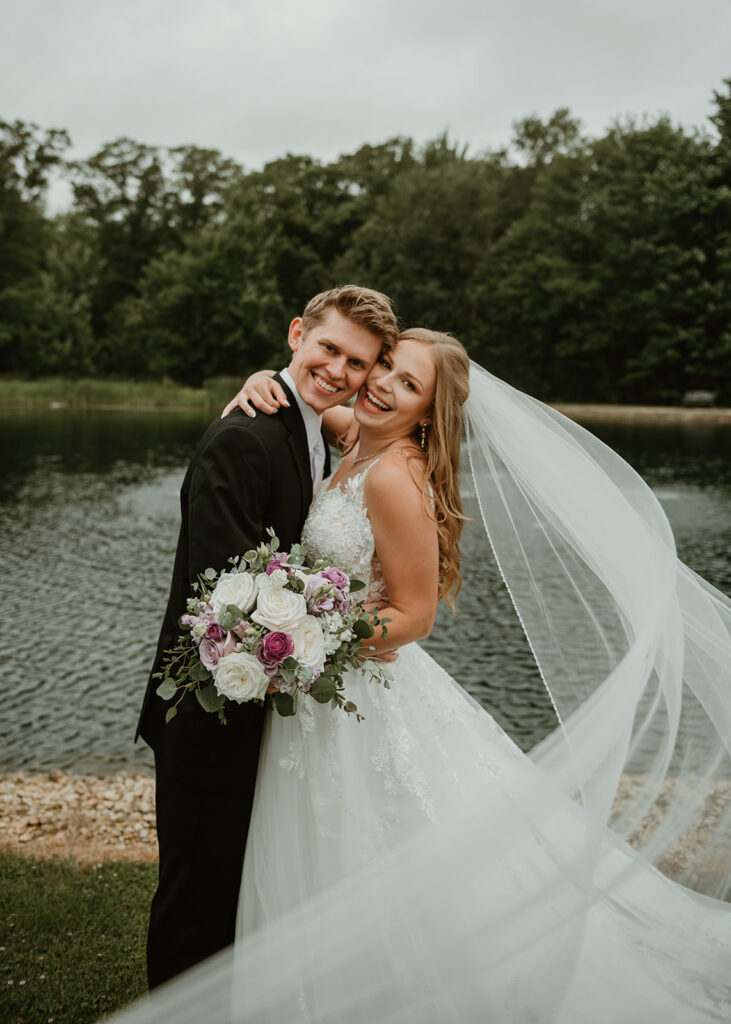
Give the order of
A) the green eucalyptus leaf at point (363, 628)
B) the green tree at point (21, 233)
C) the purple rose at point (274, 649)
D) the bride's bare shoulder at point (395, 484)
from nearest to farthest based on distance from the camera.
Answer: the purple rose at point (274, 649)
the green eucalyptus leaf at point (363, 628)
the bride's bare shoulder at point (395, 484)
the green tree at point (21, 233)

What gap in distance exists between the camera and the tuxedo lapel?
120 inches

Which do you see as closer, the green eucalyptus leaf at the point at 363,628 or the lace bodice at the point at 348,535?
the green eucalyptus leaf at the point at 363,628

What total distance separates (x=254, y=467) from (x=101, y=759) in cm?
538

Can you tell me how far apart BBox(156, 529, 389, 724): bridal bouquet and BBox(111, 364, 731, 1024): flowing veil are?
Answer: 0.77 m

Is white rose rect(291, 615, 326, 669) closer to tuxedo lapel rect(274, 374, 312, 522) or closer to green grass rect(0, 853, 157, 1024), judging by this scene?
tuxedo lapel rect(274, 374, 312, 522)

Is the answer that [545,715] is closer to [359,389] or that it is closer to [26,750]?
[26,750]

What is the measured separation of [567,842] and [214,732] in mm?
1273

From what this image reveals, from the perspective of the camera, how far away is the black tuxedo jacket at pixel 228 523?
2.77 metres

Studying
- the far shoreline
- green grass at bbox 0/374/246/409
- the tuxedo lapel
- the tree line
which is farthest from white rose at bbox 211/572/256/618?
the tree line

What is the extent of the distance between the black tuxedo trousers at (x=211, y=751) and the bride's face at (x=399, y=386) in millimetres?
402

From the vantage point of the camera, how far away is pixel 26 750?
7426 mm

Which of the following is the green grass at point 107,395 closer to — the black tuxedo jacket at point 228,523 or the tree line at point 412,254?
the tree line at point 412,254

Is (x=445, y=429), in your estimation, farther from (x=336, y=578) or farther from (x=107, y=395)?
(x=107, y=395)

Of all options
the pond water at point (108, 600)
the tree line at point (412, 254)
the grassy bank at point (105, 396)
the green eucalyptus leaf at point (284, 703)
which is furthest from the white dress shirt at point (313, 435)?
the tree line at point (412, 254)
